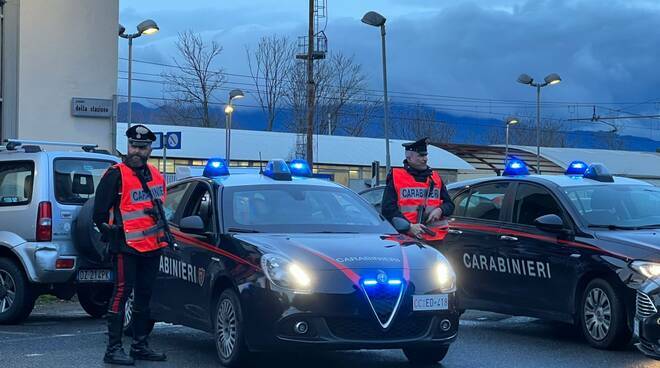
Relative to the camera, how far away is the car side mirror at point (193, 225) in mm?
7633

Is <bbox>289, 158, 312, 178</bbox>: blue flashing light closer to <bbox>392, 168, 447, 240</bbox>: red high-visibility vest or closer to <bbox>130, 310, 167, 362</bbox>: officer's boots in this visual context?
<bbox>392, 168, 447, 240</bbox>: red high-visibility vest

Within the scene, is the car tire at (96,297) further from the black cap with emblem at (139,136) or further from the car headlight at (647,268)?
the car headlight at (647,268)

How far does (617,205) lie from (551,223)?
32.1 inches

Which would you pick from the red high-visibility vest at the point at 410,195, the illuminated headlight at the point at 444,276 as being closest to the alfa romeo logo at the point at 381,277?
the illuminated headlight at the point at 444,276

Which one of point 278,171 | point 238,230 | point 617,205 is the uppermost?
point 278,171

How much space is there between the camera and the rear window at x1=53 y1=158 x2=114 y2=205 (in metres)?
10.0

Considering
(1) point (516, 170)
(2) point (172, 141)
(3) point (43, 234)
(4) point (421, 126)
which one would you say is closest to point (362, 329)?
(1) point (516, 170)

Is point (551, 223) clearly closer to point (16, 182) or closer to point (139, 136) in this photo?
point (139, 136)

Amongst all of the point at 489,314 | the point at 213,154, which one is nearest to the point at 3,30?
the point at 489,314

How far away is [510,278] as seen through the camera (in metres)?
9.34

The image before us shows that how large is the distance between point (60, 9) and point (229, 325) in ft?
38.4

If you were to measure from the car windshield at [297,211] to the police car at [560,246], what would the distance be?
5.92 feet

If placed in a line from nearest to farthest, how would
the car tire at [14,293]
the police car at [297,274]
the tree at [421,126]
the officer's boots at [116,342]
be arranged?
the police car at [297,274]
the officer's boots at [116,342]
the car tire at [14,293]
the tree at [421,126]

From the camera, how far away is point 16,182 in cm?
1009
